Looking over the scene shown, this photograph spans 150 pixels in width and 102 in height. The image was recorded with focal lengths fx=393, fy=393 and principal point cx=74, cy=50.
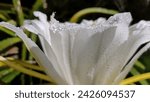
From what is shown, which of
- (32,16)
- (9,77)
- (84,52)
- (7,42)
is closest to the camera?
(84,52)

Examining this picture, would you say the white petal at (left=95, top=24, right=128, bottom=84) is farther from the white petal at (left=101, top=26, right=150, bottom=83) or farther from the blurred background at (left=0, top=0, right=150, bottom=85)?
the blurred background at (left=0, top=0, right=150, bottom=85)

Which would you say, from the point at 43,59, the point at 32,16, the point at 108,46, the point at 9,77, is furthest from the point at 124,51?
the point at 32,16

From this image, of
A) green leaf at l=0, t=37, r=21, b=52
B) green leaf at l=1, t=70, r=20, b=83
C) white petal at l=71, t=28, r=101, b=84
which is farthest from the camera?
green leaf at l=0, t=37, r=21, b=52

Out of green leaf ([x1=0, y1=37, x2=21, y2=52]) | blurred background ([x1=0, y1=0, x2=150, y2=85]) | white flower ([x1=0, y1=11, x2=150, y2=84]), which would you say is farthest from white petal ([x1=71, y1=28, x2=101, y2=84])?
green leaf ([x1=0, y1=37, x2=21, y2=52])

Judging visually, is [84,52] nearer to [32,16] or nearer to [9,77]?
[9,77]

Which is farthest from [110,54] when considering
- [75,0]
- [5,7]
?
[75,0]

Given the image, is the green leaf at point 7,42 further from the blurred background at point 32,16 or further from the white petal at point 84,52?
the white petal at point 84,52
